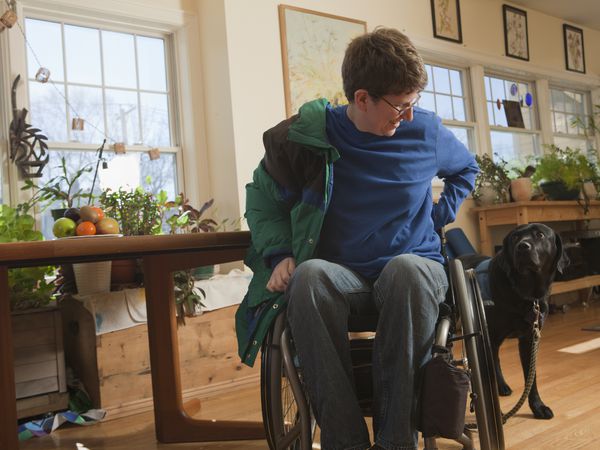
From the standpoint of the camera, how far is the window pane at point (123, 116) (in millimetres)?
3398

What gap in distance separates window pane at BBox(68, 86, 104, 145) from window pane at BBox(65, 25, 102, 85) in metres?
0.06

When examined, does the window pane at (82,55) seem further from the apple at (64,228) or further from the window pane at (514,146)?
the window pane at (514,146)

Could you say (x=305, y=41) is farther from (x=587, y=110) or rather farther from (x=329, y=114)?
(x=587, y=110)

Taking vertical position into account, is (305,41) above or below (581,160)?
above

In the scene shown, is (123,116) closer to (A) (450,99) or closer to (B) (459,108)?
(A) (450,99)

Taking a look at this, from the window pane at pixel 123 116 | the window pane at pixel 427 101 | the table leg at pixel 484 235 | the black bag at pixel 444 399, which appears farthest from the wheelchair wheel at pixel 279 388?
the window pane at pixel 427 101

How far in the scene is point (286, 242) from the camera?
4.71ft

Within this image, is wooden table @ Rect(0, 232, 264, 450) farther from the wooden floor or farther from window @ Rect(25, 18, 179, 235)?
window @ Rect(25, 18, 179, 235)

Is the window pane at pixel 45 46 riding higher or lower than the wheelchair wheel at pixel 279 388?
higher

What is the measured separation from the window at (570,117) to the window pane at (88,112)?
14.2 ft

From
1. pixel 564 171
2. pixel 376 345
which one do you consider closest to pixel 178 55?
pixel 376 345

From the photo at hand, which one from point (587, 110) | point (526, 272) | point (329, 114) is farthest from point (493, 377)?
point (587, 110)

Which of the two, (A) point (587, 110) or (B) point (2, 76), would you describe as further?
(A) point (587, 110)

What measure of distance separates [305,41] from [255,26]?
353mm
